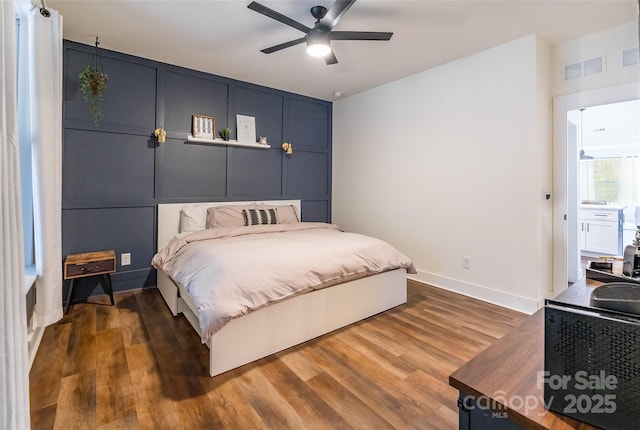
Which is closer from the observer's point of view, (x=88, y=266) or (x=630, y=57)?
(x=630, y=57)

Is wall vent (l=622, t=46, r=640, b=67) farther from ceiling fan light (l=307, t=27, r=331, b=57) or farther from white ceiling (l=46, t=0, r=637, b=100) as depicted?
ceiling fan light (l=307, t=27, r=331, b=57)

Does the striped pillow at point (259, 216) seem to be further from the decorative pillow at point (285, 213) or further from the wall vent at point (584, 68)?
the wall vent at point (584, 68)

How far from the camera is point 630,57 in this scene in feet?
8.57

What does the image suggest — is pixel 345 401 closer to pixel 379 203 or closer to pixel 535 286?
pixel 535 286

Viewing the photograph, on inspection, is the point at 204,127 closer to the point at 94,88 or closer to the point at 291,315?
the point at 94,88

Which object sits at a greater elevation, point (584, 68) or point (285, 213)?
point (584, 68)

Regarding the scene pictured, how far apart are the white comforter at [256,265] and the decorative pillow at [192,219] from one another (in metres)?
0.66

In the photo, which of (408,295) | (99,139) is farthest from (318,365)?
(99,139)

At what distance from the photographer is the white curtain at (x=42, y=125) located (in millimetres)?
2275

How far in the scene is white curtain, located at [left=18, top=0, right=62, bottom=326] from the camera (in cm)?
228

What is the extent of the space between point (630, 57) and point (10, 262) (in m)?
4.30

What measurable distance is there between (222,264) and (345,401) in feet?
3.81

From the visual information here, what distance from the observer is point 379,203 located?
172 inches

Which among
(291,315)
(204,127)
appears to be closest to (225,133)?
(204,127)
